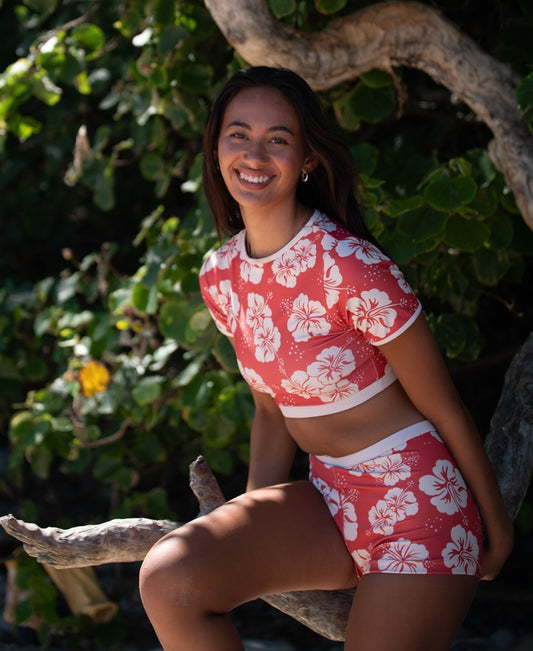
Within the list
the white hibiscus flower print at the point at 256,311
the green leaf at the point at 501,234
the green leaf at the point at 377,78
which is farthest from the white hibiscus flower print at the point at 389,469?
the green leaf at the point at 377,78

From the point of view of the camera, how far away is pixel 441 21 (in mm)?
2129

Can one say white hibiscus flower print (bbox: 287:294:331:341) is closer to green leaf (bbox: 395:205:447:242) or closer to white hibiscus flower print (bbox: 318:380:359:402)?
white hibiscus flower print (bbox: 318:380:359:402)

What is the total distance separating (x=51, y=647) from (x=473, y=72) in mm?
2113

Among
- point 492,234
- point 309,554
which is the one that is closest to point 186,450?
point 492,234

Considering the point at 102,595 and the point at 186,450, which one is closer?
the point at 102,595

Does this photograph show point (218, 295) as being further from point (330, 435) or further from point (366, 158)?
point (366, 158)

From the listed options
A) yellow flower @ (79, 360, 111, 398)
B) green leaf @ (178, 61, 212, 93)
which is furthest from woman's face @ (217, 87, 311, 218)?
yellow flower @ (79, 360, 111, 398)

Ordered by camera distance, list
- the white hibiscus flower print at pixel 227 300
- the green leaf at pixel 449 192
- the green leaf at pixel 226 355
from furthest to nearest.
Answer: the green leaf at pixel 226 355 → the green leaf at pixel 449 192 → the white hibiscus flower print at pixel 227 300

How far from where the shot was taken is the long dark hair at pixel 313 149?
5.44 feet

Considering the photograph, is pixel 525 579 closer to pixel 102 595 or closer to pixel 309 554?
pixel 102 595

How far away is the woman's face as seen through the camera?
1.64 m

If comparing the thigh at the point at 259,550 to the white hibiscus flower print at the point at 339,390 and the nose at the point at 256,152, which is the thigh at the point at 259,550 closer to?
the white hibiscus flower print at the point at 339,390

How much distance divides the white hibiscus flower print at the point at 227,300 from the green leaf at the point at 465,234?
0.60m

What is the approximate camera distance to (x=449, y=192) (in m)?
2.04
